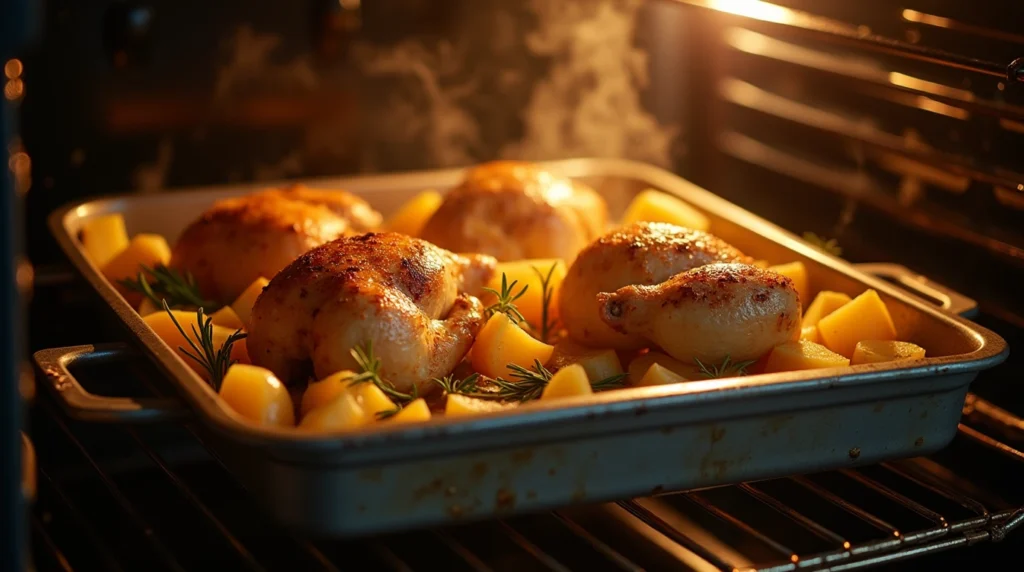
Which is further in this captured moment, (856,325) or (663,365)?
(856,325)

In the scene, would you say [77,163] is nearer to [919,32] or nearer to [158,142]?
[158,142]

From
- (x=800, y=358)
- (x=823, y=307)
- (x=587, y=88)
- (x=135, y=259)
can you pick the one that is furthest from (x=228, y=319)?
(x=587, y=88)

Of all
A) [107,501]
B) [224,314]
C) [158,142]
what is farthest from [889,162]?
[107,501]

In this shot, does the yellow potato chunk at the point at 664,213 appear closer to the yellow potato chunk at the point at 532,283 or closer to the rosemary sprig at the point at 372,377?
the yellow potato chunk at the point at 532,283

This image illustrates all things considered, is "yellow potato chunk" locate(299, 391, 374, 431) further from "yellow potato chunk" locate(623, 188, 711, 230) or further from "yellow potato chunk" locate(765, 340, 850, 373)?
"yellow potato chunk" locate(623, 188, 711, 230)

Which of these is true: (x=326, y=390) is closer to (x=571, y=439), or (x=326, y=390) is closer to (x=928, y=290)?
(x=571, y=439)

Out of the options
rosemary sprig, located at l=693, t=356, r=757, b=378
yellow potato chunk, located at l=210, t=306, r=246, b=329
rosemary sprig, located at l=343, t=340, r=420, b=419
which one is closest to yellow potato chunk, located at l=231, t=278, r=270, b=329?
yellow potato chunk, located at l=210, t=306, r=246, b=329

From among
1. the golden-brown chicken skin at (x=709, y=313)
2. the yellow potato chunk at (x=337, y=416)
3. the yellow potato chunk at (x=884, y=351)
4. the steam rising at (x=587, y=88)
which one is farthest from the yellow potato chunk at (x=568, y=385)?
the steam rising at (x=587, y=88)
